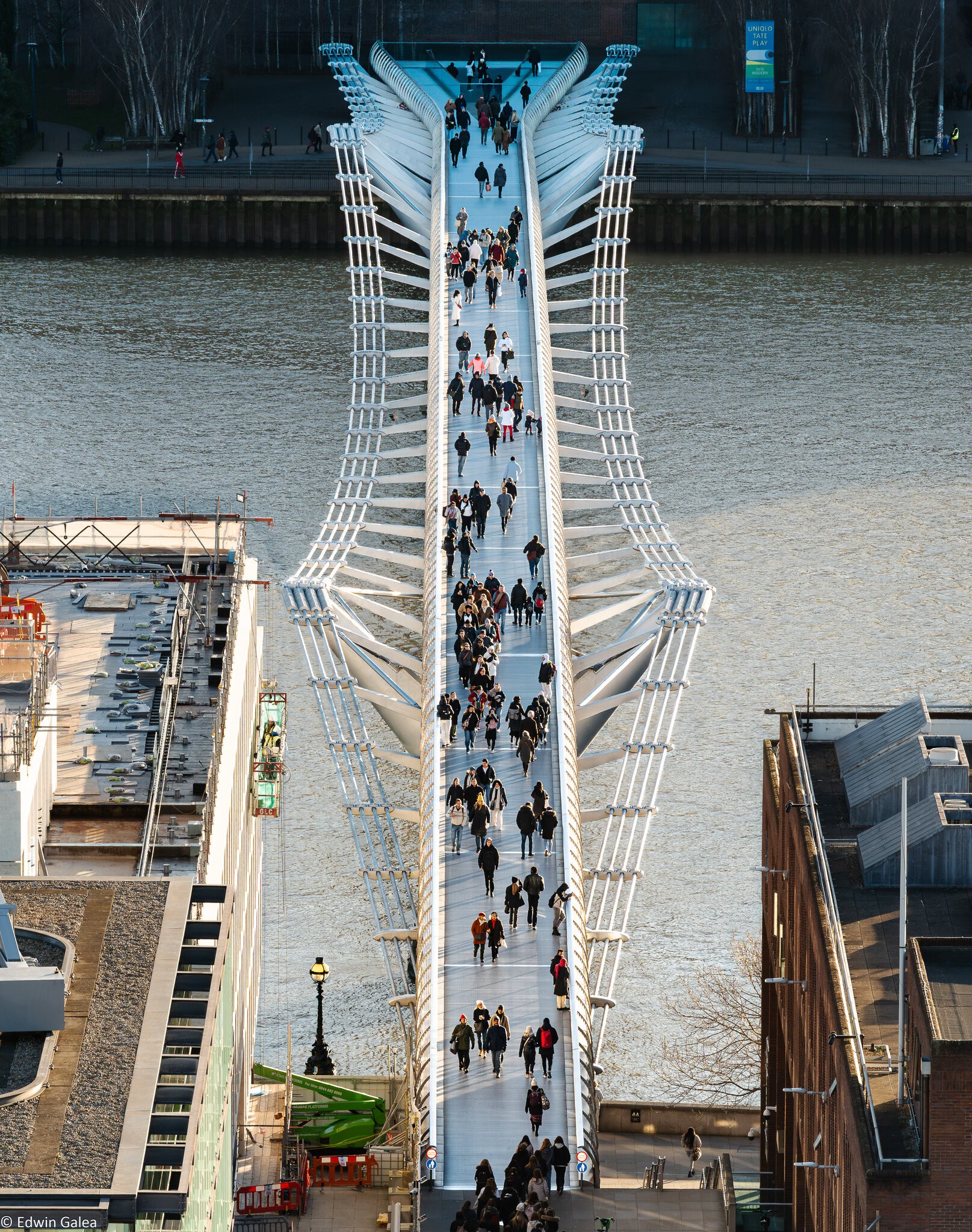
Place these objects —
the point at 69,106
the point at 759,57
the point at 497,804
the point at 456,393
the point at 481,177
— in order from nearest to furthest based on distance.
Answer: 1. the point at 497,804
2. the point at 456,393
3. the point at 481,177
4. the point at 759,57
5. the point at 69,106

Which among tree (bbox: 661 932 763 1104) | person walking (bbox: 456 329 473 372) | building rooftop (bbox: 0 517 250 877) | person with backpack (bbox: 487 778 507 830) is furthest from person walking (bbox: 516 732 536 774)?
person walking (bbox: 456 329 473 372)

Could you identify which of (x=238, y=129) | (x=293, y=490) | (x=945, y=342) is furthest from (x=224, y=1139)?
(x=238, y=129)

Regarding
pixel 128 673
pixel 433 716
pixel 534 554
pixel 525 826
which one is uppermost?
pixel 534 554

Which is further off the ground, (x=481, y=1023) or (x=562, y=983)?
(x=562, y=983)

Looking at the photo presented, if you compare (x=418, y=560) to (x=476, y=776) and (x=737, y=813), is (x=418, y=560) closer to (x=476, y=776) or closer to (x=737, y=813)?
(x=737, y=813)

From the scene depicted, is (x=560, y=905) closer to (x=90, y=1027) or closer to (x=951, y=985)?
(x=951, y=985)

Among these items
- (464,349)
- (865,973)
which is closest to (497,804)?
(865,973)

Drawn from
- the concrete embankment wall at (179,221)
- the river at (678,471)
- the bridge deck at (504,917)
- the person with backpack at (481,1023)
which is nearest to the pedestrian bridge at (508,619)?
the bridge deck at (504,917)
